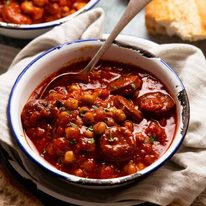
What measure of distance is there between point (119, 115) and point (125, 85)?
0.81 ft

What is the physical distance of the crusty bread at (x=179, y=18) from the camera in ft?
13.6

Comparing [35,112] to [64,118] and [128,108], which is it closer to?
[64,118]

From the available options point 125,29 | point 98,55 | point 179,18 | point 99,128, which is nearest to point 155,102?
point 99,128

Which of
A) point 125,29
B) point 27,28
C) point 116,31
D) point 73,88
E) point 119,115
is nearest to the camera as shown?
point 119,115

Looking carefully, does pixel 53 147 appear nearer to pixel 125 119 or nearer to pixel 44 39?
pixel 125 119

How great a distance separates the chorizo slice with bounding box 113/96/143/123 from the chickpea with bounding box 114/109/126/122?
0.12ft

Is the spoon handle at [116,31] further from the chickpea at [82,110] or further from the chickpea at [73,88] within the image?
the chickpea at [82,110]

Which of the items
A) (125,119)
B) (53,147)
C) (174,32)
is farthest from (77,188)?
(174,32)

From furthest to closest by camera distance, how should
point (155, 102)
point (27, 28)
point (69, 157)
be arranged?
point (27, 28)
point (155, 102)
point (69, 157)

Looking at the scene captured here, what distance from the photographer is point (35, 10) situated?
14.0ft

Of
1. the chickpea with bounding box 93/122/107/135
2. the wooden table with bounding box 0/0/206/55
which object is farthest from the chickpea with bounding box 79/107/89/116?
the wooden table with bounding box 0/0/206/55

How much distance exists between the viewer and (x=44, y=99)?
324 cm

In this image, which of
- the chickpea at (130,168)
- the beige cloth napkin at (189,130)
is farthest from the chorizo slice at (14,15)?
the chickpea at (130,168)

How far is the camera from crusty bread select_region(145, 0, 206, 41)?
4160 millimetres
